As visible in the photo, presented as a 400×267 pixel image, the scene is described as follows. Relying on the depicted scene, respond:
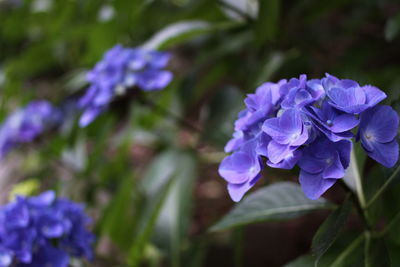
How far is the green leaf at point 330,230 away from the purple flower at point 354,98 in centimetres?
19

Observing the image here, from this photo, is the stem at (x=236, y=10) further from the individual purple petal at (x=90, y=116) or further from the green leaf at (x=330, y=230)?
the green leaf at (x=330, y=230)

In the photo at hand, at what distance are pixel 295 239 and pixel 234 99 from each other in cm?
90

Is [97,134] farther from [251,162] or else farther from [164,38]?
[251,162]

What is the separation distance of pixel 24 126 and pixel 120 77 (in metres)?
0.76

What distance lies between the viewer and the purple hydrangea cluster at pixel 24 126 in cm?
199

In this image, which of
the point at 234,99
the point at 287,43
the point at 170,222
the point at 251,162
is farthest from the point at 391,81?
the point at 251,162

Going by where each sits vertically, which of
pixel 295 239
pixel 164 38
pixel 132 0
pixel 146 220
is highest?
pixel 132 0

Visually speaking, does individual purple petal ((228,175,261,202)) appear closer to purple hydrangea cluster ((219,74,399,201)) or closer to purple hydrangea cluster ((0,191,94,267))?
purple hydrangea cluster ((219,74,399,201))

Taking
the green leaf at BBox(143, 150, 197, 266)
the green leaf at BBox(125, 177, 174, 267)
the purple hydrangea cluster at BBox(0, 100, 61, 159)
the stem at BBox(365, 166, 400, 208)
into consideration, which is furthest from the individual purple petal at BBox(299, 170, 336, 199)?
the purple hydrangea cluster at BBox(0, 100, 61, 159)

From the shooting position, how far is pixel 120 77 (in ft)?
4.88

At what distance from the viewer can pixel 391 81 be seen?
5.29 feet

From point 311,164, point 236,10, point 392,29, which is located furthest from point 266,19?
point 311,164

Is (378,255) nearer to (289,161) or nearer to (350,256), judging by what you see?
(350,256)

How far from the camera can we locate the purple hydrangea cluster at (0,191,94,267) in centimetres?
110
